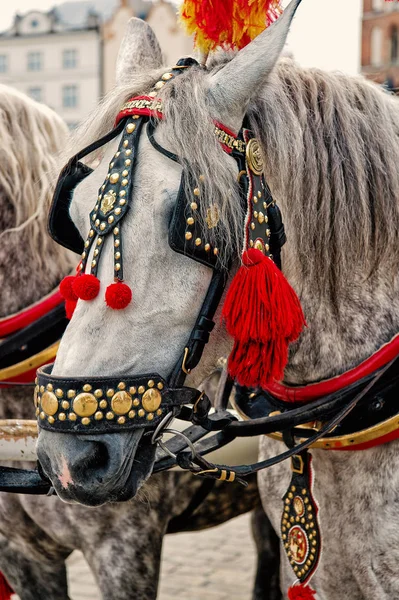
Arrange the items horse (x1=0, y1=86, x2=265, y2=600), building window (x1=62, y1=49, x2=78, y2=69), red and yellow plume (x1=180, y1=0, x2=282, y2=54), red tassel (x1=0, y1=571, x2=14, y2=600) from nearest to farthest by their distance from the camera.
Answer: red and yellow plume (x1=180, y1=0, x2=282, y2=54), horse (x1=0, y1=86, x2=265, y2=600), red tassel (x1=0, y1=571, x2=14, y2=600), building window (x1=62, y1=49, x2=78, y2=69)

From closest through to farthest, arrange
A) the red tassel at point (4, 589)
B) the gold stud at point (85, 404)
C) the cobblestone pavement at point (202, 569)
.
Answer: the gold stud at point (85, 404) → the red tassel at point (4, 589) → the cobblestone pavement at point (202, 569)

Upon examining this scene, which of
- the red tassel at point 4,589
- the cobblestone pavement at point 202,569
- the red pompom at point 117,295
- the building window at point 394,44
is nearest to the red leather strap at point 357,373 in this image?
the red pompom at point 117,295

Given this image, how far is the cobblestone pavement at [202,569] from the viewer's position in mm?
3975

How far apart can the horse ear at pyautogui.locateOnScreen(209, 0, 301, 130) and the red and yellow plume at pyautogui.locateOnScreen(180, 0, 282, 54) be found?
18 centimetres

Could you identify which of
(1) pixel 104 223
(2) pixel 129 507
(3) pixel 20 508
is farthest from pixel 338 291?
(3) pixel 20 508

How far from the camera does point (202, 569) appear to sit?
14.1ft

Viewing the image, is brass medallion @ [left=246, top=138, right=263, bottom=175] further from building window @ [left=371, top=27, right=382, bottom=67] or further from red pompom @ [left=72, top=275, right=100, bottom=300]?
building window @ [left=371, top=27, right=382, bottom=67]

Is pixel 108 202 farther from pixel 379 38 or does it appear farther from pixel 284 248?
pixel 379 38

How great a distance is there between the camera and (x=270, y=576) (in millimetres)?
3342

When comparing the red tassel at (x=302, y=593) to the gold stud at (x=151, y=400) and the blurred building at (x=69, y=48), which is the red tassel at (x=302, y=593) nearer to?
the gold stud at (x=151, y=400)

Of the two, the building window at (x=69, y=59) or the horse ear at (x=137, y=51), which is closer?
the horse ear at (x=137, y=51)

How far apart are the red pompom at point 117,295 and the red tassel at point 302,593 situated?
934mm

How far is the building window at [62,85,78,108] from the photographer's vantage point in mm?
37719

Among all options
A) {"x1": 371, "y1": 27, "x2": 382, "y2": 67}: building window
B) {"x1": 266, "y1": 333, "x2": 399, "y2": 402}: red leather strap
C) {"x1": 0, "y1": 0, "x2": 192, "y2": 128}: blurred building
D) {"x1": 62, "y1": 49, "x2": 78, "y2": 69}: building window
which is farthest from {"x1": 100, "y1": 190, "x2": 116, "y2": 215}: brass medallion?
{"x1": 62, "y1": 49, "x2": 78, "y2": 69}: building window
